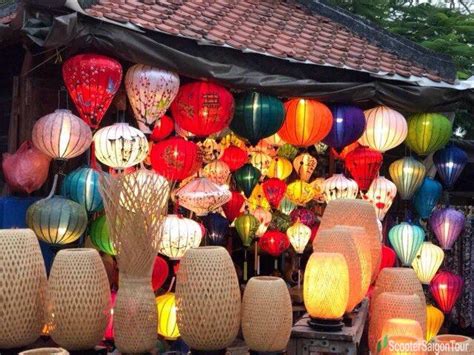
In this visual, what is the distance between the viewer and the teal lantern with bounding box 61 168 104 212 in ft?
11.8

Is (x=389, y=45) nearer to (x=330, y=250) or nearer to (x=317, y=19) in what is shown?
(x=317, y=19)

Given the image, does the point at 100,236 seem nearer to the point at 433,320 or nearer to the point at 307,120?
the point at 307,120

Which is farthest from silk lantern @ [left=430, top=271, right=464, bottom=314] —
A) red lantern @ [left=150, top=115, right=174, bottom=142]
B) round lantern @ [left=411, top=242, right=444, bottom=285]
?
red lantern @ [left=150, top=115, right=174, bottom=142]

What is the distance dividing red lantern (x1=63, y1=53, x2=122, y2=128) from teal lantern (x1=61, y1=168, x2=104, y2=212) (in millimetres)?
363

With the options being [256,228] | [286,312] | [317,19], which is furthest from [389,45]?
[286,312]

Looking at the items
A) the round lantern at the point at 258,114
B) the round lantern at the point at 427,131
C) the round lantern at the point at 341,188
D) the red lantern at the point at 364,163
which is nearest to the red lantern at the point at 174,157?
the round lantern at the point at 258,114

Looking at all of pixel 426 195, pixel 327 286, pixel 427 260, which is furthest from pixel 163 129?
pixel 427 260

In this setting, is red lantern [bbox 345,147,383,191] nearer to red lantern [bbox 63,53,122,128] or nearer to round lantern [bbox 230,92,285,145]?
round lantern [bbox 230,92,285,145]

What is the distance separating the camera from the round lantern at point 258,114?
13.7 ft

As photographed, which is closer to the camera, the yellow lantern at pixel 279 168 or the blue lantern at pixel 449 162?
the blue lantern at pixel 449 162

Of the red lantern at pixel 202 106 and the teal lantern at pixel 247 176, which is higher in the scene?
the red lantern at pixel 202 106

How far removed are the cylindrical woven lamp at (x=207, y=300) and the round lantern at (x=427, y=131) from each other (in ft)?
10.4

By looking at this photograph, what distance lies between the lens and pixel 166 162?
4.15 metres

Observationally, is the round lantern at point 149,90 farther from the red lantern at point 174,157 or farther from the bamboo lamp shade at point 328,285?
the bamboo lamp shade at point 328,285
